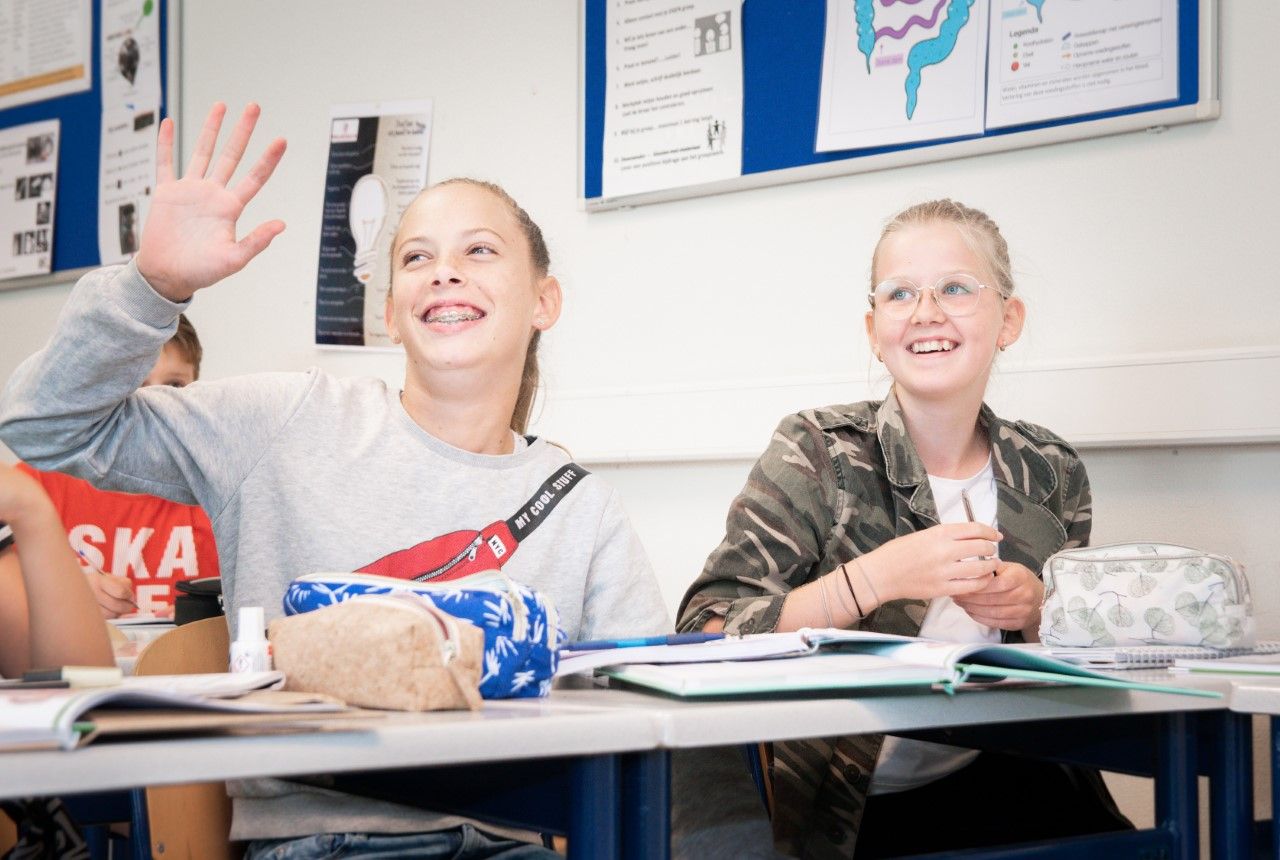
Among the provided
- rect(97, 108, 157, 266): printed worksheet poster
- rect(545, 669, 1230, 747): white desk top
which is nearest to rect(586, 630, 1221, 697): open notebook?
rect(545, 669, 1230, 747): white desk top

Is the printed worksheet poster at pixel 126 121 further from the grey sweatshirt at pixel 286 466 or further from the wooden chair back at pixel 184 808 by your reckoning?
the wooden chair back at pixel 184 808

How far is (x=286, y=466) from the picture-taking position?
4.66ft

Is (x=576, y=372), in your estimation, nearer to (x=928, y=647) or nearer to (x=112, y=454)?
(x=112, y=454)

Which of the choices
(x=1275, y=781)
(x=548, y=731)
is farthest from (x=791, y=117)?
(x=548, y=731)

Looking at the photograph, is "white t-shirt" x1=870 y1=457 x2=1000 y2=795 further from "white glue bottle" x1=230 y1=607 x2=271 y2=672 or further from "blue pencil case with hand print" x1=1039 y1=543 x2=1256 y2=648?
"white glue bottle" x1=230 y1=607 x2=271 y2=672

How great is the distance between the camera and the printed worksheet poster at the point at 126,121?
11.0 feet

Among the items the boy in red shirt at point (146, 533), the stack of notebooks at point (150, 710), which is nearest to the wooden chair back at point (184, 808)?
→ the stack of notebooks at point (150, 710)

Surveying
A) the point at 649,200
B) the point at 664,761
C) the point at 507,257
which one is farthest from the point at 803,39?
the point at 664,761

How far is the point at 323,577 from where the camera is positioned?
894mm

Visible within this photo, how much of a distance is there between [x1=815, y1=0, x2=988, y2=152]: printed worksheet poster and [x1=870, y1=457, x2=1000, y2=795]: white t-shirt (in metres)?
0.71

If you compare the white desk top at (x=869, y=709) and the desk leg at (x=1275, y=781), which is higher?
the white desk top at (x=869, y=709)

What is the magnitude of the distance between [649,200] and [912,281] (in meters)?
0.89

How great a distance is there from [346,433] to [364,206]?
1.61 m

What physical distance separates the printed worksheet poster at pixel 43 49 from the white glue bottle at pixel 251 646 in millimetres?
3098
